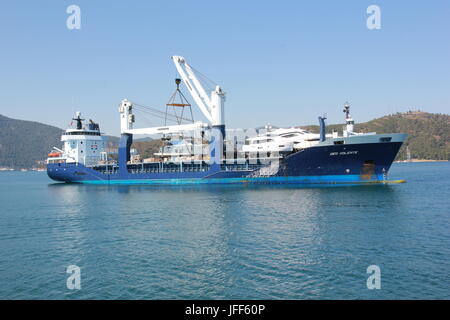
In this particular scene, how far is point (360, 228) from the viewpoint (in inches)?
906

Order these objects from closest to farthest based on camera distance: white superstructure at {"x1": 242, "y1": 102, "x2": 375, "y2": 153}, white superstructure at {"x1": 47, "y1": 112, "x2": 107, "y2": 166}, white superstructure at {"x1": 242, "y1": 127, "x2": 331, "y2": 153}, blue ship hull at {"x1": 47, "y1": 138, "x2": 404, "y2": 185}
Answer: blue ship hull at {"x1": 47, "y1": 138, "x2": 404, "y2": 185} < white superstructure at {"x1": 242, "y1": 102, "x2": 375, "y2": 153} < white superstructure at {"x1": 242, "y1": 127, "x2": 331, "y2": 153} < white superstructure at {"x1": 47, "y1": 112, "x2": 107, "y2": 166}

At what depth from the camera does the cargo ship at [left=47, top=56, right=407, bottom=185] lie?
48.3 meters

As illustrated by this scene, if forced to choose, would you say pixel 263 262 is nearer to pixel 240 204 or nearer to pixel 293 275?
pixel 293 275

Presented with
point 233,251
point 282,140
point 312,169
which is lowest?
point 233,251

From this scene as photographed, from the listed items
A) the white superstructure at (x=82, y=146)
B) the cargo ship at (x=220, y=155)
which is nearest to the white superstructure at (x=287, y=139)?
the cargo ship at (x=220, y=155)

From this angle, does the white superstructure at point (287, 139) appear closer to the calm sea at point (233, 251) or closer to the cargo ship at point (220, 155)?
the cargo ship at point (220, 155)

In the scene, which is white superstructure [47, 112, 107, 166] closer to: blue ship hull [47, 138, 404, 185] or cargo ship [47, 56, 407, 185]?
cargo ship [47, 56, 407, 185]

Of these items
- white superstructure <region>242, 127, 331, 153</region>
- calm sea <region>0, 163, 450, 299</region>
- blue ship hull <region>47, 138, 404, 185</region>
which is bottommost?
calm sea <region>0, 163, 450, 299</region>

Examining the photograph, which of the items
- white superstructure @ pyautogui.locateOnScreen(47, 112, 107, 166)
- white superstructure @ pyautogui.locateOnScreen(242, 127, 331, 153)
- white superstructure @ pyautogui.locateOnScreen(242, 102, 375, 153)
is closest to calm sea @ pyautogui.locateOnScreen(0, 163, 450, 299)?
white superstructure @ pyautogui.locateOnScreen(242, 102, 375, 153)

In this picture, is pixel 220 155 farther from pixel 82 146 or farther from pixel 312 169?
pixel 82 146

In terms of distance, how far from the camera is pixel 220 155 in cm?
Result: 5778

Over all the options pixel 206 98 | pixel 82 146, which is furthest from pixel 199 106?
pixel 82 146

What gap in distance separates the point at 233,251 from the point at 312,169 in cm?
3458

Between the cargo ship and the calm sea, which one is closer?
the calm sea
